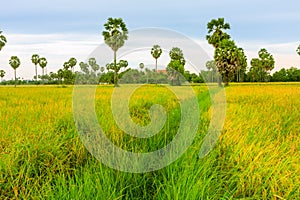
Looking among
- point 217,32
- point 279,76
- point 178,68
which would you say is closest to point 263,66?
point 279,76

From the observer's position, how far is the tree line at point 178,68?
9.10m

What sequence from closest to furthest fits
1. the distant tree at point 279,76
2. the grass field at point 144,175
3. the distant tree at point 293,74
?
the grass field at point 144,175, the distant tree at point 293,74, the distant tree at point 279,76

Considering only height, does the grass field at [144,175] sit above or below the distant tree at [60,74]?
below

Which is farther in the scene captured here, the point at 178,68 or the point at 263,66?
the point at 263,66

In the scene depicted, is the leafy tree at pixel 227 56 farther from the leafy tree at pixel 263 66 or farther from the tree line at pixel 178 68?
the leafy tree at pixel 263 66

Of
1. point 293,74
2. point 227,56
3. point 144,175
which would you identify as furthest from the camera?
point 293,74

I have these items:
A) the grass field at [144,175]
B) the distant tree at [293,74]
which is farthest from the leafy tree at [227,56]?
the grass field at [144,175]

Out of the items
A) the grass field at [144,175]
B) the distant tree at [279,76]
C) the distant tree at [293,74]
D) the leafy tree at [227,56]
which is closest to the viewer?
the grass field at [144,175]

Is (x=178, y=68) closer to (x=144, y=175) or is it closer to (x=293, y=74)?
A: (x=144, y=175)

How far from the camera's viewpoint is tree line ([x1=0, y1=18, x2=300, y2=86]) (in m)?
9.10

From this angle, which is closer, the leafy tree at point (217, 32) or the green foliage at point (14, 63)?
the leafy tree at point (217, 32)

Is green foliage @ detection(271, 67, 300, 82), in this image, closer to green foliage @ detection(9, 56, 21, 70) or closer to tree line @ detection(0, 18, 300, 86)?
tree line @ detection(0, 18, 300, 86)

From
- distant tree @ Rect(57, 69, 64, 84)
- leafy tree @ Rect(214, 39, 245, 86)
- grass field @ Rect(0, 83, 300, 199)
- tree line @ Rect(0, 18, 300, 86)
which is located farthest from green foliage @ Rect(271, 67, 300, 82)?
grass field @ Rect(0, 83, 300, 199)

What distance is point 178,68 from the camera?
44.4ft
